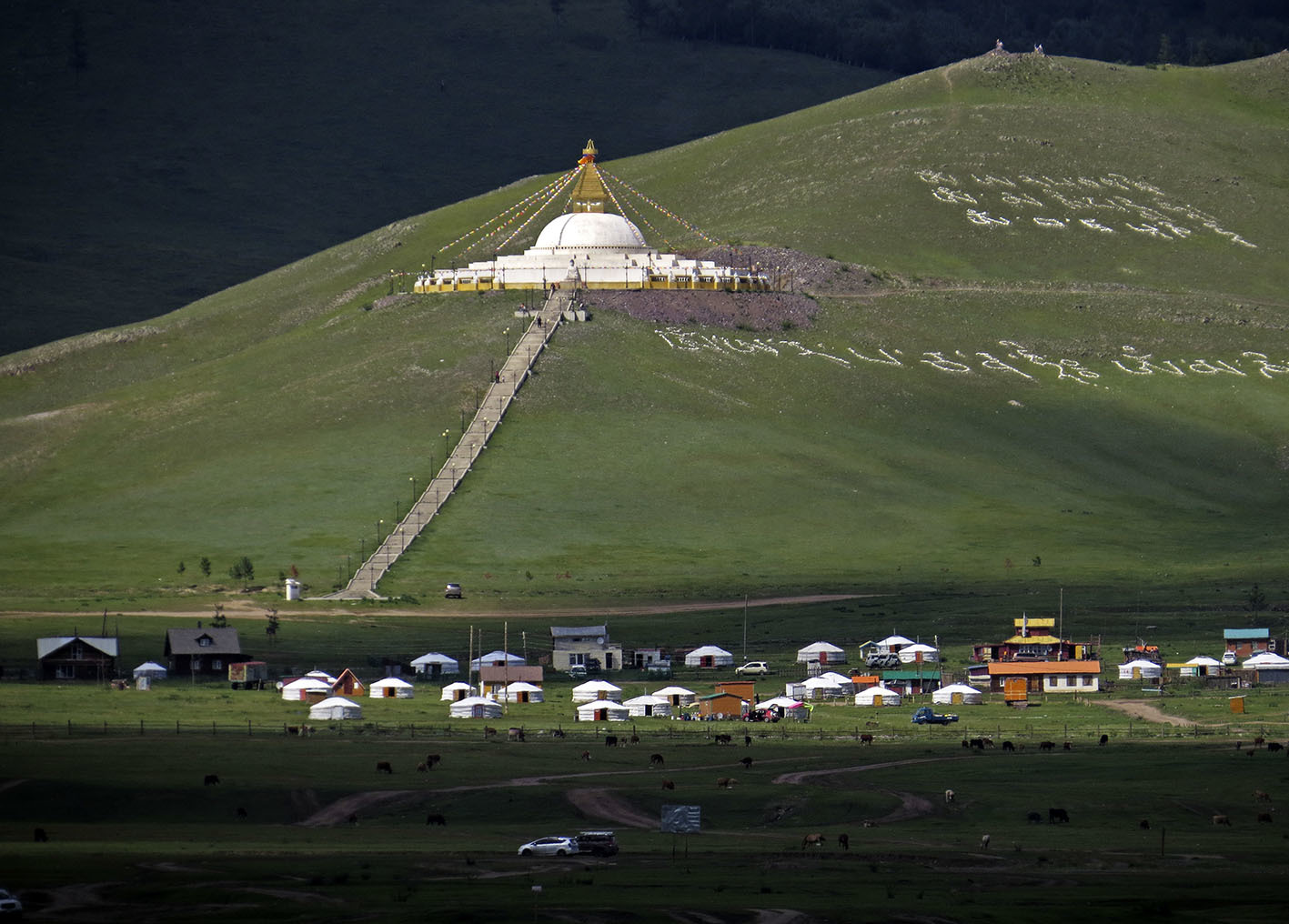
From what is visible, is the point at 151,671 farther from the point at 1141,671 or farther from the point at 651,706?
the point at 1141,671

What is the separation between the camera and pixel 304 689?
336 feet

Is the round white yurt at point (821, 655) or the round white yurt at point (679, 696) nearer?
the round white yurt at point (679, 696)

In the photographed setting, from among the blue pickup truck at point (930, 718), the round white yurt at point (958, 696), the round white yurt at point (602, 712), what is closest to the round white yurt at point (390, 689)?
the round white yurt at point (602, 712)

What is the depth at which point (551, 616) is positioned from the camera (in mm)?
123312

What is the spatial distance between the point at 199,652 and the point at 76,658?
5.80 meters

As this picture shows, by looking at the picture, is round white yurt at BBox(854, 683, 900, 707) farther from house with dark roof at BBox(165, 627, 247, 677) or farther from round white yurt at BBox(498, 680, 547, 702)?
house with dark roof at BBox(165, 627, 247, 677)

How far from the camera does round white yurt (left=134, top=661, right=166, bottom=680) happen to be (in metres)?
106

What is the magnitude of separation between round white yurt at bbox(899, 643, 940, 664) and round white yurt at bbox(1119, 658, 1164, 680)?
9.05m

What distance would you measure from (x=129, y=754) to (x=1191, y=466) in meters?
102

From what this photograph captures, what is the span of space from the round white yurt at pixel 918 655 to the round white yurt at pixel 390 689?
24959 millimetres

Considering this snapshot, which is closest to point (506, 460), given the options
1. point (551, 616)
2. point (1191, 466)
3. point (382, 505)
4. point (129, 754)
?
point (382, 505)

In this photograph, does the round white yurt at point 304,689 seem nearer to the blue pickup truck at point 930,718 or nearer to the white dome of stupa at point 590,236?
the blue pickup truck at point 930,718

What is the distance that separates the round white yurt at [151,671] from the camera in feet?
347

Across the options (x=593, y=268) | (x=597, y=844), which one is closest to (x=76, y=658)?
(x=597, y=844)
